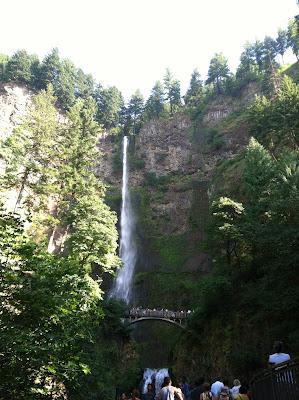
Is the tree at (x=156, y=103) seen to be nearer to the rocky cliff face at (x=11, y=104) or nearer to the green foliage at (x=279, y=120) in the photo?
the rocky cliff face at (x=11, y=104)

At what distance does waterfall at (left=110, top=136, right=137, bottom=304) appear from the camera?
4175 cm

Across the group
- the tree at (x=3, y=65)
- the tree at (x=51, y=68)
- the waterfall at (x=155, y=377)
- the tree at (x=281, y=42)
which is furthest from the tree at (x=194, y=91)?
the waterfall at (x=155, y=377)

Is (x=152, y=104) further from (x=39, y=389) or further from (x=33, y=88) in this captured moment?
(x=39, y=389)

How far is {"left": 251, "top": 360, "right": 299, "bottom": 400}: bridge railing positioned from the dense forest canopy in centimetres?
440

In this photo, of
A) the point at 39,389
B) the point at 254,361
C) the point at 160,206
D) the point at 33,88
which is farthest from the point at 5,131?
the point at 39,389

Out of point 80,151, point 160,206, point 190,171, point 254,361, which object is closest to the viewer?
point 254,361

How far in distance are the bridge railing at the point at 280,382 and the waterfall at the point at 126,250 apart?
30017 millimetres

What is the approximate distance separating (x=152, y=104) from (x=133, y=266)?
40467 mm

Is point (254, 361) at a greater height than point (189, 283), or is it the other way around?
point (189, 283)

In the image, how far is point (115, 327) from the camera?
30.4m

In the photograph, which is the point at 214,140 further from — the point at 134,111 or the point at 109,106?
the point at 109,106

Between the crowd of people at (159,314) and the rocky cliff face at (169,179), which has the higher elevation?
the rocky cliff face at (169,179)

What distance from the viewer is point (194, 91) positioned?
265 feet

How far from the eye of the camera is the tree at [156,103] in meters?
73.6
